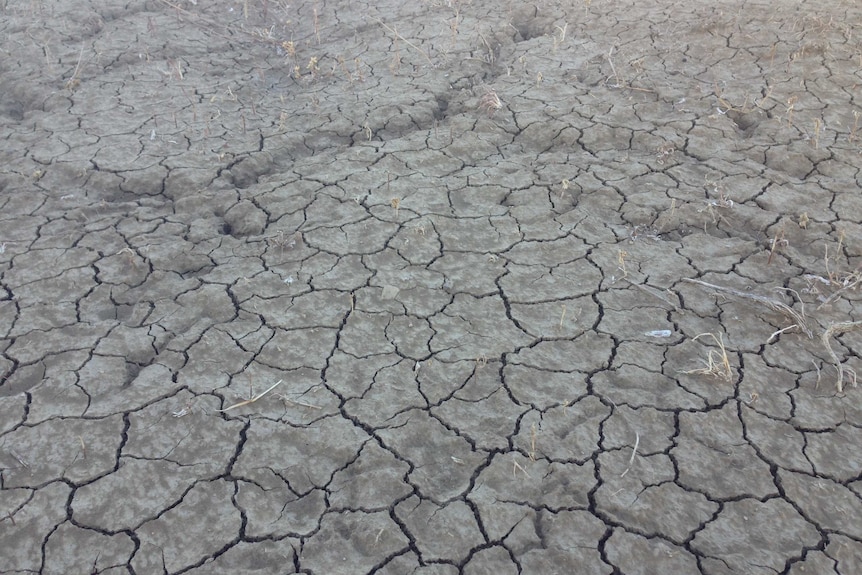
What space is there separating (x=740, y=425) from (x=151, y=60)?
480 cm

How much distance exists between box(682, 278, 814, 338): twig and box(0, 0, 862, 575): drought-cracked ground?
0.01 m

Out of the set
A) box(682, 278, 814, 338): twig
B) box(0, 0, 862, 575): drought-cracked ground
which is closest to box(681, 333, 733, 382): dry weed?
box(0, 0, 862, 575): drought-cracked ground

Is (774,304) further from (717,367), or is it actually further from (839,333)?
(717,367)

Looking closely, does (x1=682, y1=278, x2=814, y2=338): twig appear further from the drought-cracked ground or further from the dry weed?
the dry weed

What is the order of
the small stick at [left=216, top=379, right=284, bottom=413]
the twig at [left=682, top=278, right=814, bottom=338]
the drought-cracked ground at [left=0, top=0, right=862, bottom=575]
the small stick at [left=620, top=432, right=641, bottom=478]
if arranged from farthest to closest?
1. the twig at [left=682, top=278, right=814, bottom=338]
2. the small stick at [left=216, top=379, right=284, bottom=413]
3. the small stick at [left=620, top=432, right=641, bottom=478]
4. the drought-cracked ground at [left=0, top=0, right=862, bottom=575]

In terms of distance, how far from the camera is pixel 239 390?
7.98 ft

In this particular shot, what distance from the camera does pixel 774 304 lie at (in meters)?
2.69

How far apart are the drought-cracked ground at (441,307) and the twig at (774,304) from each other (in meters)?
0.01

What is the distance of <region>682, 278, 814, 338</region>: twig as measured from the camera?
2.60 m

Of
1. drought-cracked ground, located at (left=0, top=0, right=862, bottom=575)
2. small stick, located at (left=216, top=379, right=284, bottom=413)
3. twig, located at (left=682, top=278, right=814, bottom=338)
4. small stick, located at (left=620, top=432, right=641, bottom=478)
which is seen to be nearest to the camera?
drought-cracked ground, located at (left=0, top=0, right=862, bottom=575)

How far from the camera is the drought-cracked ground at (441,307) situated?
2.00 meters

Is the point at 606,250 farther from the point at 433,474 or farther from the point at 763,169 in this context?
the point at 433,474

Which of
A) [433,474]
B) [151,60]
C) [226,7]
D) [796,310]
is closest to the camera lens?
[433,474]

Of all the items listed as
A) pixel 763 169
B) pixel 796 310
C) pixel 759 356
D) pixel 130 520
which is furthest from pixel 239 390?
pixel 763 169
